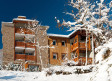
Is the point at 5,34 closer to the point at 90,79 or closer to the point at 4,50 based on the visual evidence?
the point at 4,50

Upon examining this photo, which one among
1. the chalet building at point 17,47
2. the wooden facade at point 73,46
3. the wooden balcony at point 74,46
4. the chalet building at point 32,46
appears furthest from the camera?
the wooden balcony at point 74,46

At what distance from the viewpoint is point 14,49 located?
3172cm

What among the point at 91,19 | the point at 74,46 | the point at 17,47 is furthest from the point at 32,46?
the point at 91,19

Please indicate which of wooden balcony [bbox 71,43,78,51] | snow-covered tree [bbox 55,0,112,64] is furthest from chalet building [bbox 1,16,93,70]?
snow-covered tree [bbox 55,0,112,64]

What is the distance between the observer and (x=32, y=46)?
32812 millimetres

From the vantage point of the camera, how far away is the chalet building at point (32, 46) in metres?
31.3

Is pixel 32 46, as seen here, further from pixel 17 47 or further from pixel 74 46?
pixel 74 46

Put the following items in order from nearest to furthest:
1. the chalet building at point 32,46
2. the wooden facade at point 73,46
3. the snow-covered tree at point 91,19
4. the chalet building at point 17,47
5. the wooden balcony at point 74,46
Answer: the snow-covered tree at point 91,19
the chalet building at point 17,47
the chalet building at point 32,46
the wooden facade at point 73,46
the wooden balcony at point 74,46

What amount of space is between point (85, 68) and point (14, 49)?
18711 mm

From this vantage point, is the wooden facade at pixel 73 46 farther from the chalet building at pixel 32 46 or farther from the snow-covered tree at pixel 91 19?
the snow-covered tree at pixel 91 19

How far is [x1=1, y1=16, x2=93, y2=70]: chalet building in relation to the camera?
31266 mm

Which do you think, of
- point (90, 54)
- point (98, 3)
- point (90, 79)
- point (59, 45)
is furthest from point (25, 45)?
point (90, 79)

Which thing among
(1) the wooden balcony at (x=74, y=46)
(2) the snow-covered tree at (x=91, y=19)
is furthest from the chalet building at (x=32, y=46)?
(2) the snow-covered tree at (x=91, y=19)

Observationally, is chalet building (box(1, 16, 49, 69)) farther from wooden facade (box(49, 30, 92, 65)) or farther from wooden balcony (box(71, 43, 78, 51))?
wooden balcony (box(71, 43, 78, 51))
